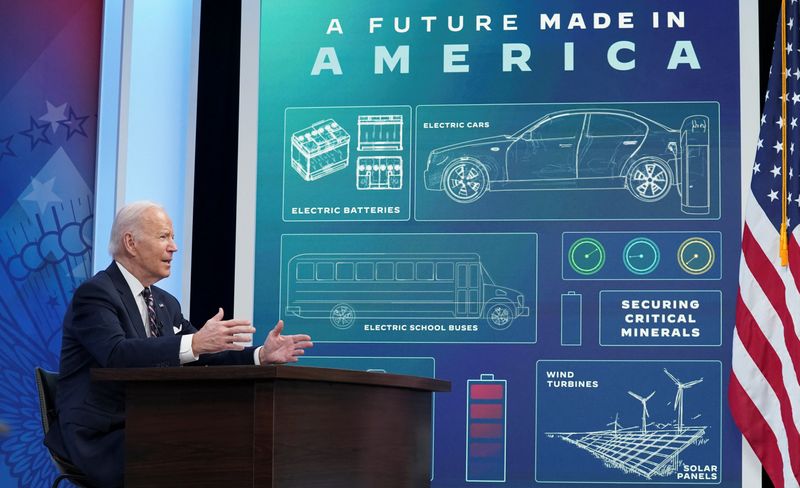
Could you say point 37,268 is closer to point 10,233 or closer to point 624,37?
point 10,233

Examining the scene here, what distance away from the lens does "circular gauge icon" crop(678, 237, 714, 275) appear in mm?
5488

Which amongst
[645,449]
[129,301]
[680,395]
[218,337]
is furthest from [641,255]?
[218,337]

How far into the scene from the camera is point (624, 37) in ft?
18.7

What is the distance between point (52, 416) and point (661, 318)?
305 cm

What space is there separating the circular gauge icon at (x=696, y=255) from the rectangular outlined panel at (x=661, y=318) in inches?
4.7

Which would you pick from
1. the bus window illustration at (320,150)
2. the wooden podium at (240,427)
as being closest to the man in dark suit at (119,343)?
the wooden podium at (240,427)

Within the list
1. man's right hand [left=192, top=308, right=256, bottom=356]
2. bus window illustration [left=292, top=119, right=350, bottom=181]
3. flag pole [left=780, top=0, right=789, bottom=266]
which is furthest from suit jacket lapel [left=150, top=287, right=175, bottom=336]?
flag pole [left=780, top=0, right=789, bottom=266]

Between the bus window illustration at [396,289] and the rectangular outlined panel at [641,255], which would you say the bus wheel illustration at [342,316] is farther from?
the rectangular outlined panel at [641,255]

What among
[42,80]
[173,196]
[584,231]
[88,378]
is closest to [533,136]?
[584,231]

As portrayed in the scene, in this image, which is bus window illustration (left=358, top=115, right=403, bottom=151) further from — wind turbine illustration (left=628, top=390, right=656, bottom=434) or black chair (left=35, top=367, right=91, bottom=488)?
black chair (left=35, top=367, right=91, bottom=488)

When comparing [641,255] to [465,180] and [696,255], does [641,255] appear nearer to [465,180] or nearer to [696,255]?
[696,255]

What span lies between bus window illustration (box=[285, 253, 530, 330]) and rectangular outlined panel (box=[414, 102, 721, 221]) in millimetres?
275

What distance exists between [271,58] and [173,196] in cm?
90

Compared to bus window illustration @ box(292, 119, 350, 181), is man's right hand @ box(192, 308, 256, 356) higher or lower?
lower
